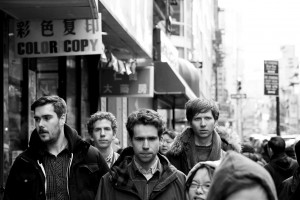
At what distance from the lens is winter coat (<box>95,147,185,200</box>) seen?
207 inches

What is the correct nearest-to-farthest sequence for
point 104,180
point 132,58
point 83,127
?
point 104,180 < point 83,127 < point 132,58

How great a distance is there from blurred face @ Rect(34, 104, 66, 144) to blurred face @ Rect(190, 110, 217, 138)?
1263 millimetres

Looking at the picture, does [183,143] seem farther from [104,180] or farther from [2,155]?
[2,155]

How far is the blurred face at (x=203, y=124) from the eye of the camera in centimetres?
668

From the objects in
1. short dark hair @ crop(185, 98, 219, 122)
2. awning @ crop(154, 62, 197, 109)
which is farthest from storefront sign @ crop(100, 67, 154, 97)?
short dark hair @ crop(185, 98, 219, 122)

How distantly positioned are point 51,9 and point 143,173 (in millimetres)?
5011

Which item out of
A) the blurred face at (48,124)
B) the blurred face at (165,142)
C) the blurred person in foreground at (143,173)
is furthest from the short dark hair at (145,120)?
the blurred face at (165,142)

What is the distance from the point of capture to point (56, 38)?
10727mm

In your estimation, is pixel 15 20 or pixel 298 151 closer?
pixel 298 151

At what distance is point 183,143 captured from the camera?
676 cm

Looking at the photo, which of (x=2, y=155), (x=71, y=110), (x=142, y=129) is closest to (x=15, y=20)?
(x=2, y=155)

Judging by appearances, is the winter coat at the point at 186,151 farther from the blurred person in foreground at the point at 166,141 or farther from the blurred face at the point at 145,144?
the blurred person in foreground at the point at 166,141

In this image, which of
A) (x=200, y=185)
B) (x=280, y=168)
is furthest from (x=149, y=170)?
(x=280, y=168)

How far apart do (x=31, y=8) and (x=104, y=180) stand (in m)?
4.97
